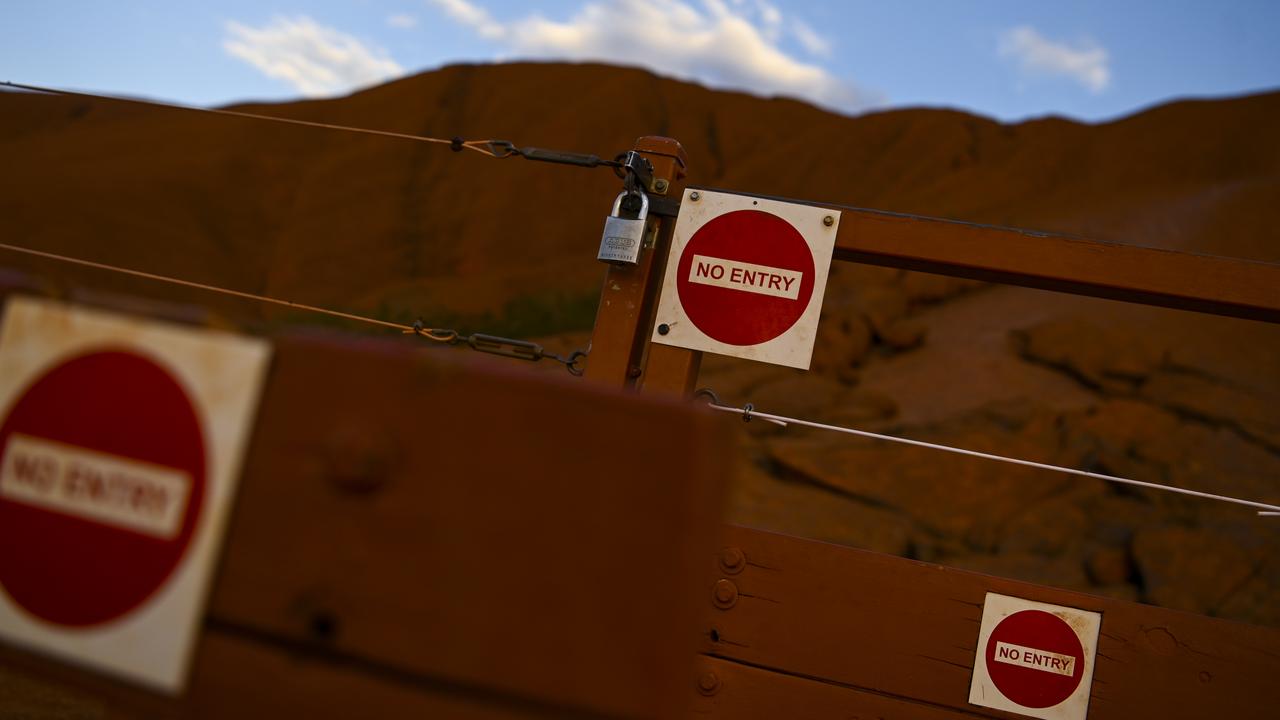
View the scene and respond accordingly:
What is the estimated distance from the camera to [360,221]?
21.3 m

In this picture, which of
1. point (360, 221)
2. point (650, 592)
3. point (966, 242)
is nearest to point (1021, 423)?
point (966, 242)

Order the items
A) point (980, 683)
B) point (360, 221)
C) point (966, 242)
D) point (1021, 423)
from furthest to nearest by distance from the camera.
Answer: point (360, 221) → point (1021, 423) → point (966, 242) → point (980, 683)

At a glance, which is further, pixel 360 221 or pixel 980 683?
pixel 360 221

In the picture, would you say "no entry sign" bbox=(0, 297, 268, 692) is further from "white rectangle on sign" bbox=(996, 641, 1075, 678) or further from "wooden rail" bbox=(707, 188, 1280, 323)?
"white rectangle on sign" bbox=(996, 641, 1075, 678)

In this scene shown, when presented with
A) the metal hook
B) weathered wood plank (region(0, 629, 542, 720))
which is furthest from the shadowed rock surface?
the metal hook

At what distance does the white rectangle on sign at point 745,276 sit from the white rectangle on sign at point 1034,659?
870 mm

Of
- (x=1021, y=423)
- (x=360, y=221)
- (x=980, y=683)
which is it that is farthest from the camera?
(x=360, y=221)

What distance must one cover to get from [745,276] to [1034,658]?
102cm

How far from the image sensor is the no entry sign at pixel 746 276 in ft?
6.81

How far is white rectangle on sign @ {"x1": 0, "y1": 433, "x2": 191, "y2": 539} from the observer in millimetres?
817

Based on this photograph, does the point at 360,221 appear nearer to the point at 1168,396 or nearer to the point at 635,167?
the point at 1168,396

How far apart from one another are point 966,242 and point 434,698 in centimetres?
170

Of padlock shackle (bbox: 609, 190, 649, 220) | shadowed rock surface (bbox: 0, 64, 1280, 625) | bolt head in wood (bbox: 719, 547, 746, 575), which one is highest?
shadowed rock surface (bbox: 0, 64, 1280, 625)

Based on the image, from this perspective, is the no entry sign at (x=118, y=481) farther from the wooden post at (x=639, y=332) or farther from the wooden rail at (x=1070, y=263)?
the wooden rail at (x=1070, y=263)
